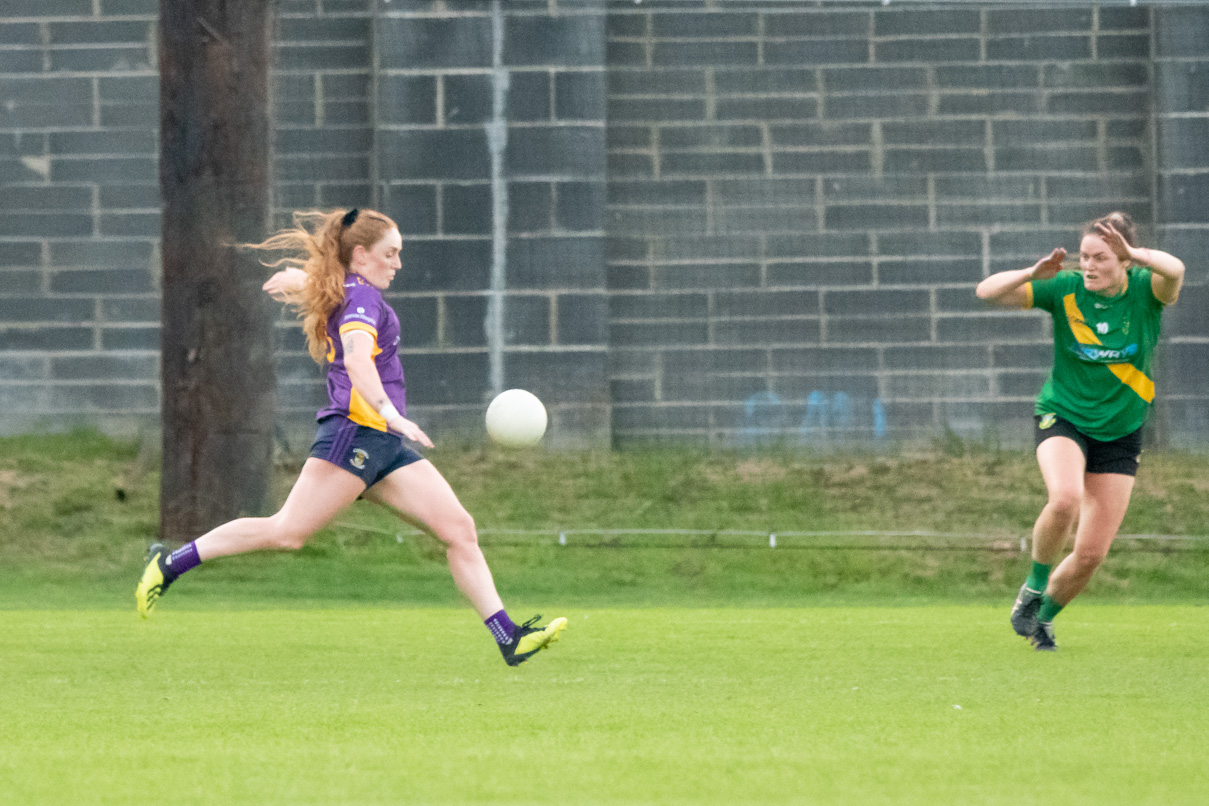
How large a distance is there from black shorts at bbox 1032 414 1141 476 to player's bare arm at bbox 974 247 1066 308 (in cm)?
53

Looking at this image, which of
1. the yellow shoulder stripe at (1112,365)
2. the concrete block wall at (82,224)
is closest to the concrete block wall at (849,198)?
the concrete block wall at (82,224)

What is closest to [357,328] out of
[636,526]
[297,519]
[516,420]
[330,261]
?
[330,261]

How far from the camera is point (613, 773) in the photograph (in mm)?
4543

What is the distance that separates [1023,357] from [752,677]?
6.51 m

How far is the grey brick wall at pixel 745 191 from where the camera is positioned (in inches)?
489

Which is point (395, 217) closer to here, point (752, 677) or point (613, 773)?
point (752, 677)

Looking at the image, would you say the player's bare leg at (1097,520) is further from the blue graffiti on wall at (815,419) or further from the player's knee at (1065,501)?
the blue graffiti on wall at (815,419)

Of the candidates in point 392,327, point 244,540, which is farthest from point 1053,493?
point 244,540

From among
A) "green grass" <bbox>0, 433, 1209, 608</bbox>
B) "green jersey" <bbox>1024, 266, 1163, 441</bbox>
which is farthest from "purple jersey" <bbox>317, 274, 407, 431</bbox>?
"green grass" <bbox>0, 433, 1209, 608</bbox>

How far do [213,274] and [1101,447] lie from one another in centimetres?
579

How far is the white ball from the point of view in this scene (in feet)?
23.1

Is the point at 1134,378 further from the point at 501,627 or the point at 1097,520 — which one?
the point at 501,627

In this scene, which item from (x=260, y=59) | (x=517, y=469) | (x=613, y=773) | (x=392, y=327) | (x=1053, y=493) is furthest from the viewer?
(x=517, y=469)

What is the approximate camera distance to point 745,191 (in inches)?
492
